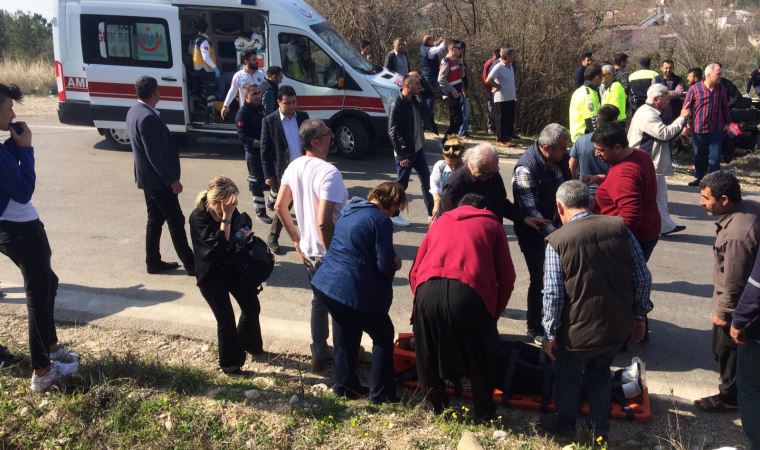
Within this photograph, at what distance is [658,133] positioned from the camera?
7.28 m

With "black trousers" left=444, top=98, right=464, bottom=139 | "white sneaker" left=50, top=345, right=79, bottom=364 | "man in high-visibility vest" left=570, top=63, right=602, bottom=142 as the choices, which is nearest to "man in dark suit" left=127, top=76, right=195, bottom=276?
"white sneaker" left=50, top=345, right=79, bottom=364

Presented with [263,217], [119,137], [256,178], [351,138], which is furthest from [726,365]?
[119,137]

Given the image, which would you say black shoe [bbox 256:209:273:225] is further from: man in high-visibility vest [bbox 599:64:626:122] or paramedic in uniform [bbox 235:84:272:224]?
man in high-visibility vest [bbox 599:64:626:122]

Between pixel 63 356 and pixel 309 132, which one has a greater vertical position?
pixel 309 132

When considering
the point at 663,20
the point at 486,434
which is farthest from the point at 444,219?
the point at 663,20

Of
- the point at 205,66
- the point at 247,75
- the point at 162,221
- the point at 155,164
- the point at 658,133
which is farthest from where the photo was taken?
the point at 205,66

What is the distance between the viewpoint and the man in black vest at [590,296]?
3.79m

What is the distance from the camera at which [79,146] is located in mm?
12227

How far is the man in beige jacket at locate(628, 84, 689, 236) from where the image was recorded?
7.11 meters

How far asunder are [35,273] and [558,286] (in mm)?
3317

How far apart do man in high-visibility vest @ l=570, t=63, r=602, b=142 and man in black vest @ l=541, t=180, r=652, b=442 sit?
4.25 m

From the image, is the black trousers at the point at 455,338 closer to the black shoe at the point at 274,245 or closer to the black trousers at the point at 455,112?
the black shoe at the point at 274,245

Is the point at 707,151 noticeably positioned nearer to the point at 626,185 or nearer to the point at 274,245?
the point at 626,185

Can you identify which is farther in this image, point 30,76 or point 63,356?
point 30,76
